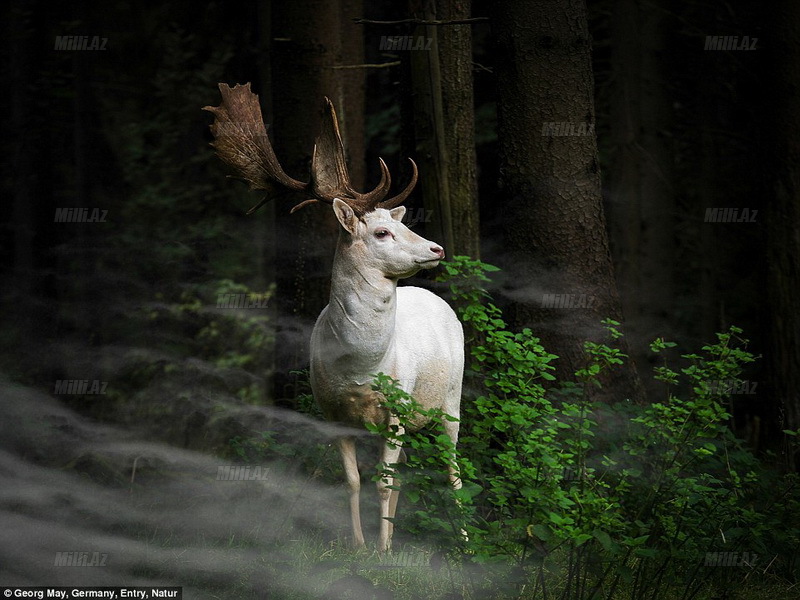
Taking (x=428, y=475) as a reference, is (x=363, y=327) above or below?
above

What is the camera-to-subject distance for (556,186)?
7.52m

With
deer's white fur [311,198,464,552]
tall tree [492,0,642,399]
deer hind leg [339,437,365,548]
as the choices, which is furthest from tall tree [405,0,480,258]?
deer hind leg [339,437,365,548]

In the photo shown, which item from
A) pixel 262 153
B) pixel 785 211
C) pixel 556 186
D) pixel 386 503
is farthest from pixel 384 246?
pixel 785 211

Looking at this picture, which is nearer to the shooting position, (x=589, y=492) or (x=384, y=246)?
(x=589, y=492)

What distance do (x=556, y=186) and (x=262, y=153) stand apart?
2.52m

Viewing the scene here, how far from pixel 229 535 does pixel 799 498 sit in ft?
12.6

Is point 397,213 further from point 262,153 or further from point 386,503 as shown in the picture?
point 386,503

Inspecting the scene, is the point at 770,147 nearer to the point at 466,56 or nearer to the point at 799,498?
the point at 466,56

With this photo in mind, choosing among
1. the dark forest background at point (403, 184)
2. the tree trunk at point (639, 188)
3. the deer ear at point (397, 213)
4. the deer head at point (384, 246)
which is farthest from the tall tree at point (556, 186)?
the tree trunk at point (639, 188)

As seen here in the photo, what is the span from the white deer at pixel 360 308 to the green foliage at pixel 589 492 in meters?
0.28

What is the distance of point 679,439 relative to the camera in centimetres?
603

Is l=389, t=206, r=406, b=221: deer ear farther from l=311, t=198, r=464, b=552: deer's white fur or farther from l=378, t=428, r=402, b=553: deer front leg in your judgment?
l=378, t=428, r=402, b=553: deer front leg

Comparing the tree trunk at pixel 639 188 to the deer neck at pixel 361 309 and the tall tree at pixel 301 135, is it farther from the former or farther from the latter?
the deer neck at pixel 361 309

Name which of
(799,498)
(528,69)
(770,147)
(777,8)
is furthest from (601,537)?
(777,8)
